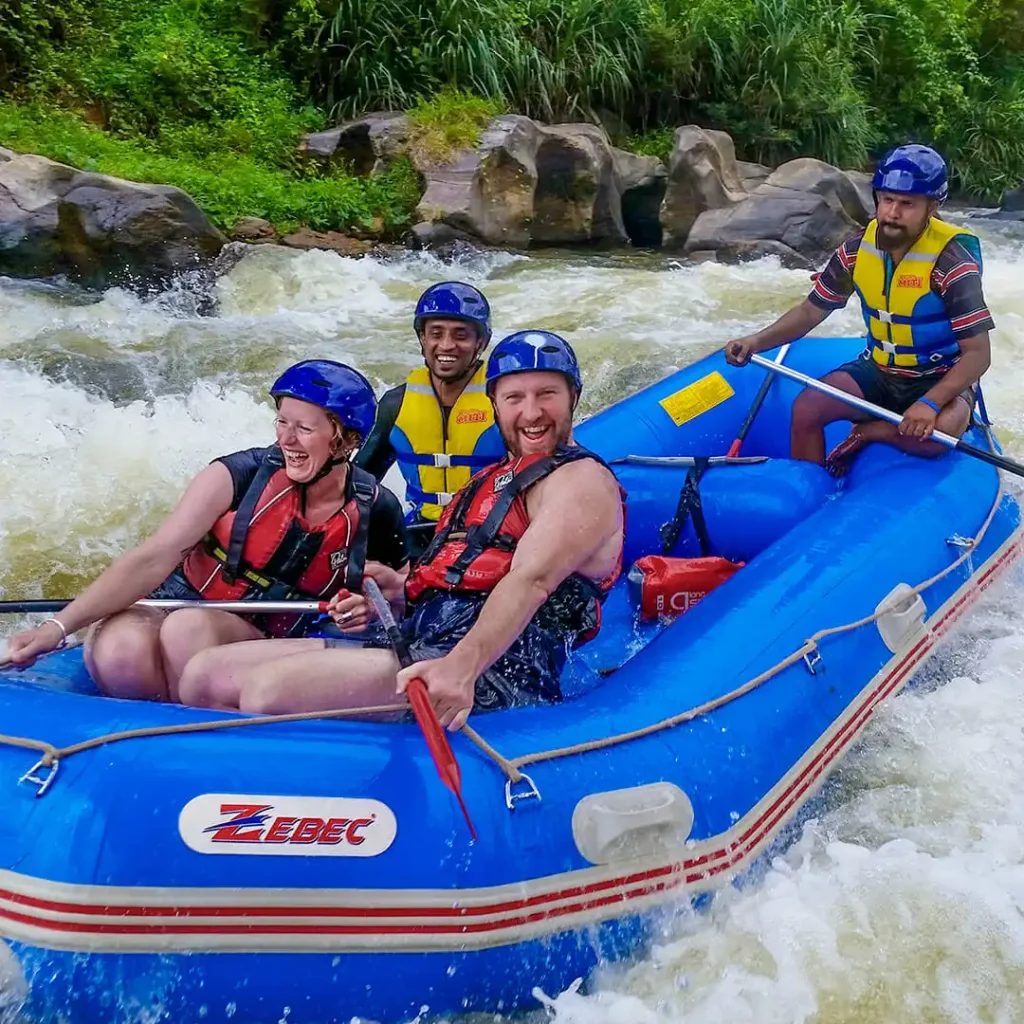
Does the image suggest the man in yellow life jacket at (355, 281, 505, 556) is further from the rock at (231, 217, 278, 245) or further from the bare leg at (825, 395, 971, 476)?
the rock at (231, 217, 278, 245)

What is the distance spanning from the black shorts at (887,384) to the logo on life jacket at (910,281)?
316 millimetres

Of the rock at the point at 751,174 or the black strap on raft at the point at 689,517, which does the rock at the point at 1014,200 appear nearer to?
the rock at the point at 751,174

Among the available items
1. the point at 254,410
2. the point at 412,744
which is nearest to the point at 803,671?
the point at 412,744

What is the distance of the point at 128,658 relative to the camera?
91.7 inches

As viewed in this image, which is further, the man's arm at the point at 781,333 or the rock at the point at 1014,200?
the rock at the point at 1014,200

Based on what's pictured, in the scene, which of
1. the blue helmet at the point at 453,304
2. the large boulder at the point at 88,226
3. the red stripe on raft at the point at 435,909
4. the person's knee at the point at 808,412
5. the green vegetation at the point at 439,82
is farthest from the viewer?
the green vegetation at the point at 439,82

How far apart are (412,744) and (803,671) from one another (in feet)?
3.42

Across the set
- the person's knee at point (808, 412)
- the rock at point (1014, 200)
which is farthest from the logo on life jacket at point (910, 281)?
the rock at point (1014, 200)

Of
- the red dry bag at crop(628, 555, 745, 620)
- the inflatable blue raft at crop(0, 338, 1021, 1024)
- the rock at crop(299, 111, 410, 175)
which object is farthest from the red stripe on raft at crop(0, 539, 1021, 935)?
the rock at crop(299, 111, 410, 175)

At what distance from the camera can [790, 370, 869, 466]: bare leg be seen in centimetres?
385

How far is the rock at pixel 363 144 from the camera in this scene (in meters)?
8.99

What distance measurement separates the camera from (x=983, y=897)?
2.54 meters

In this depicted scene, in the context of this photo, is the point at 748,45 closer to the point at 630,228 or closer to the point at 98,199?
the point at 630,228

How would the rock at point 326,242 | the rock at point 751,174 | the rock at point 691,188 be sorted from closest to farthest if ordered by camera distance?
the rock at point 326,242
the rock at point 691,188
the rock at point 751,174
